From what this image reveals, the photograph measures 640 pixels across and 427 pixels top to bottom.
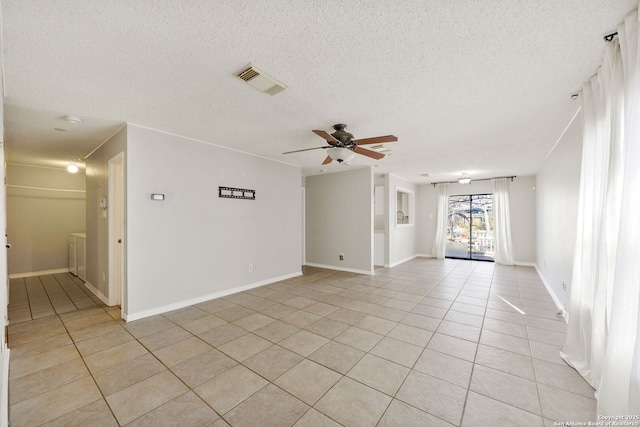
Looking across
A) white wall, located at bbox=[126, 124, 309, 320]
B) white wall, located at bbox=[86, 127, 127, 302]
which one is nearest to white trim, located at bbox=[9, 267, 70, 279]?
white wall, located at bbox=[86, 127, 127, 302]

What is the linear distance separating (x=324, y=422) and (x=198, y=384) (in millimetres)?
1114

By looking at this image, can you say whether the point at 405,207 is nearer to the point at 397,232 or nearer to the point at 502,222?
the point at 397,232

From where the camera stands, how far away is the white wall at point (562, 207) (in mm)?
3127

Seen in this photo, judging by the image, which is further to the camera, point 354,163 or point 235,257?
point 354,163

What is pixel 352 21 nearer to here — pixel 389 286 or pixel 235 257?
pixel 235 257

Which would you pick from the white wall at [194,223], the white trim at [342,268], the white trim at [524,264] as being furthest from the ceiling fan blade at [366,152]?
the white trim at [524,264]

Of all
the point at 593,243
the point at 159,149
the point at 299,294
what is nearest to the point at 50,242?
the point at 159,149

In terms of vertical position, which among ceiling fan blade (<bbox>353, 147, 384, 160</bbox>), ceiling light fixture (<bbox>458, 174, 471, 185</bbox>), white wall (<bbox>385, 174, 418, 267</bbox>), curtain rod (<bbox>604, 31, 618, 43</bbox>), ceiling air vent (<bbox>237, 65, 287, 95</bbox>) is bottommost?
white wall (<bbox>385, 174, 418, 267</bbox>)

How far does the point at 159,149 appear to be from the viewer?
11.7 feet

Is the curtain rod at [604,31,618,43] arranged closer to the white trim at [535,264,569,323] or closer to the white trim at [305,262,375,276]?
the white trim at [535,264,569,323]

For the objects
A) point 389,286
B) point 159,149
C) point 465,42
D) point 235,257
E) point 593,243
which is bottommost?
point 389,286

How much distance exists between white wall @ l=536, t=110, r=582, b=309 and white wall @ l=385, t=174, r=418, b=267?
3221mm

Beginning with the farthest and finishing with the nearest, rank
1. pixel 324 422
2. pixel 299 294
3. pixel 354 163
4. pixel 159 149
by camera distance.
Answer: pixel 354 163 < pixel 299 294 < pixel 159 149 < pixel 324 422

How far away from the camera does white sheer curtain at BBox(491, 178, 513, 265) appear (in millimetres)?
7367
